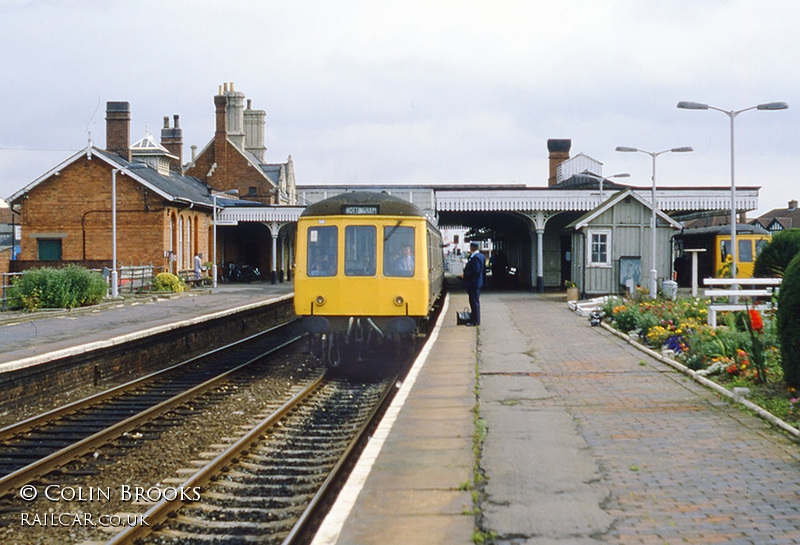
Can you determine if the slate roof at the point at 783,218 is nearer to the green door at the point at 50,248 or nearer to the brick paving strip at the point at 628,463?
the green door at the point at 50,248

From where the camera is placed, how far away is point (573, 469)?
5996 mm

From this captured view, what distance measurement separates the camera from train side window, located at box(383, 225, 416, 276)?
42.7 feet

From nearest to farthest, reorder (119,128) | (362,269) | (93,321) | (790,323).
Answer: (790,323), (362,269), (93,321), (119,128)

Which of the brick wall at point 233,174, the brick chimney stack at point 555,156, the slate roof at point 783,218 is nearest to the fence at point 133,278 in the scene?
the brick wall at point 233,174

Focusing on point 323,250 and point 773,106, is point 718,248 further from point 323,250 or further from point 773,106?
point 323,250

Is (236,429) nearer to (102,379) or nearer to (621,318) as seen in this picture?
(102,379)

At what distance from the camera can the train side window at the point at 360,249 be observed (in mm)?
13000

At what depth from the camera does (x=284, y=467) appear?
7.63 metres

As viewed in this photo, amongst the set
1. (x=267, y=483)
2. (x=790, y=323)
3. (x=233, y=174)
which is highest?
(x=233, y=174)

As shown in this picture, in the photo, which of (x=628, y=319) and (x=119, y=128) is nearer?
(x=628, y=319)

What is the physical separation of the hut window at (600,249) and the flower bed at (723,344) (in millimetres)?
9404

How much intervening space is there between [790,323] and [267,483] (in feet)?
17.7

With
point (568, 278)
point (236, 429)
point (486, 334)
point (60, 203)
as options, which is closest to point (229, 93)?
point (60, 203)

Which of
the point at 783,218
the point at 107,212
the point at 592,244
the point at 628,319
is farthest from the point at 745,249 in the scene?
the point at 783,218
